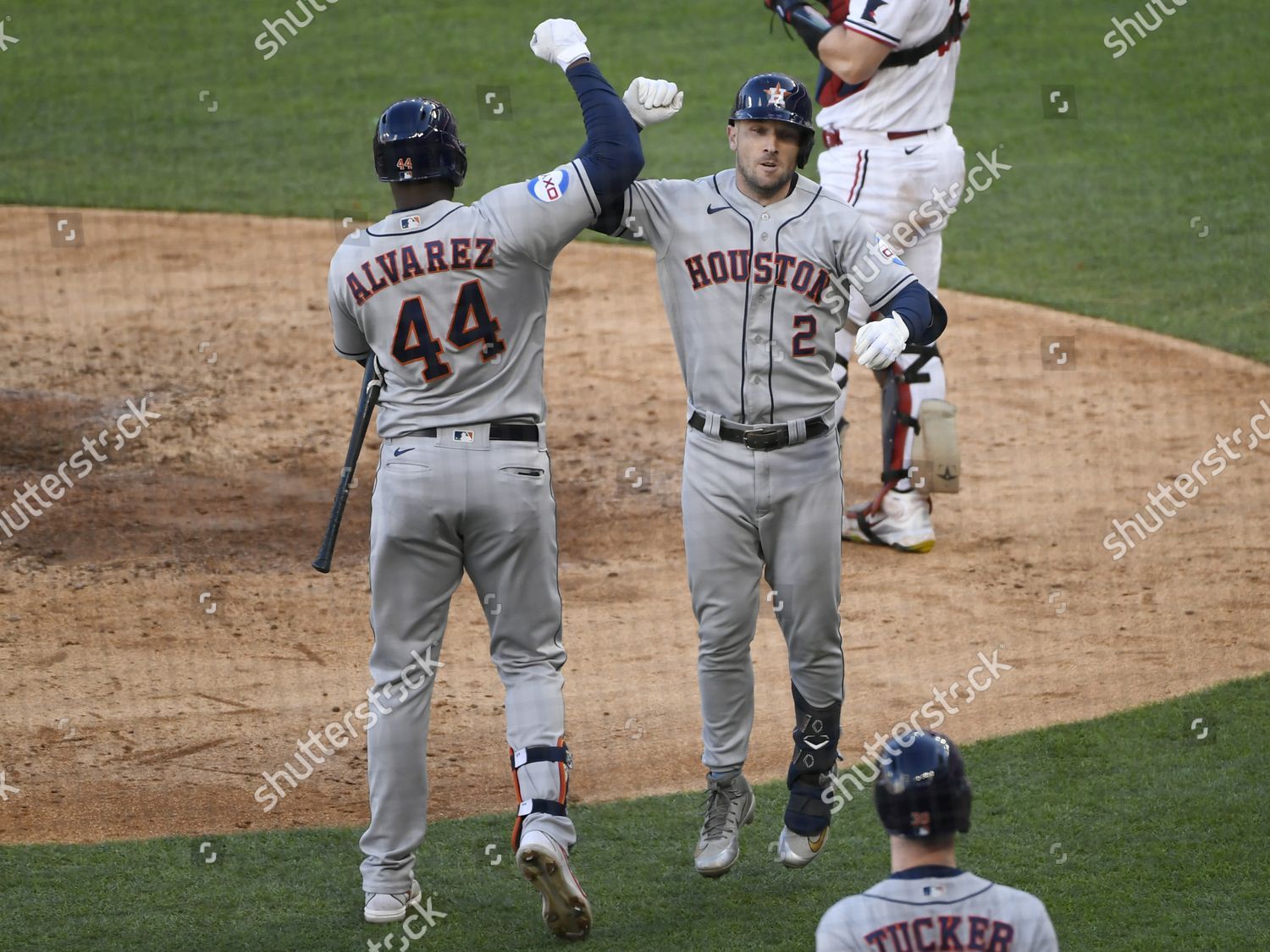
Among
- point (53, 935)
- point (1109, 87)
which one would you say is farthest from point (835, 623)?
point (1109, 87)

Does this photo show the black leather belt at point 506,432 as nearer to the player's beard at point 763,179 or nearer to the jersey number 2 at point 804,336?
the jersey number 2 at point 804,336

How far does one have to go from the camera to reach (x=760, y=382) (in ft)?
13.0

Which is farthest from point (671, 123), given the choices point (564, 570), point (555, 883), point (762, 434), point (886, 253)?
point (555, 883)

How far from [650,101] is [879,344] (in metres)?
0.84

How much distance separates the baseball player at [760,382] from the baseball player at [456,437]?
31 centimetres

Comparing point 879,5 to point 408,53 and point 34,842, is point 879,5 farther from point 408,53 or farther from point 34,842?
point 408,53

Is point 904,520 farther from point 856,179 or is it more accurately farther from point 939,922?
point 939,922

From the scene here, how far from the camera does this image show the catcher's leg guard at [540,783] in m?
3.71

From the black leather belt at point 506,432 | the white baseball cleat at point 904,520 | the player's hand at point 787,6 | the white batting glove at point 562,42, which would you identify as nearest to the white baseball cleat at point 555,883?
the black leather belt at point 506,432

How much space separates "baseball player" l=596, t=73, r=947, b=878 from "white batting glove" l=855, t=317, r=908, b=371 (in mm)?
181

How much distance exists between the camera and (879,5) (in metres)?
5.76

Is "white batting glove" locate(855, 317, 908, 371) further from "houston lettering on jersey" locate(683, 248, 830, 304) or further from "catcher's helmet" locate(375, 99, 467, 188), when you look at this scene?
"catcher's helmet" locate(375, 99, 467, 188)

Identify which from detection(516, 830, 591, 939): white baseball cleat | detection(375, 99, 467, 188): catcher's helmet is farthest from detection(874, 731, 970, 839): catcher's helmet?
detection(375, 99, 467, 188): catcher's helmet

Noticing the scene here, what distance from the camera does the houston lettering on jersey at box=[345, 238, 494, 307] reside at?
12.1ft
